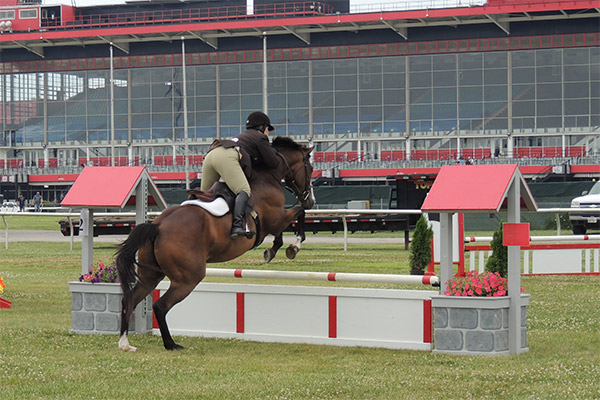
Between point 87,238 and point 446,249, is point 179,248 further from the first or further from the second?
point 446,249

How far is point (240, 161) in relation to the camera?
10797 mm

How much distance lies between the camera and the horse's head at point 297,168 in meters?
11.5

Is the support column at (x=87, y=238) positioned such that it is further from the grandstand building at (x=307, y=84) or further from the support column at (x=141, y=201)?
the grandstand building at (x=307, y=84)

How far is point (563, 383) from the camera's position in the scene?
858cm

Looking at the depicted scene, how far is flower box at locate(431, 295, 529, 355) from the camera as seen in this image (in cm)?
996

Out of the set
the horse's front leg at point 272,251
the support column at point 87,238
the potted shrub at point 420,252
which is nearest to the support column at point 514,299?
the horse's front leg at point 272,251

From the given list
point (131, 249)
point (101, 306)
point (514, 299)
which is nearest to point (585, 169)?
point (101, 306)

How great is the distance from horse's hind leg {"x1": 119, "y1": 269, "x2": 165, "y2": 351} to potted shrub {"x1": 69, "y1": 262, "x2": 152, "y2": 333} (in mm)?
1153

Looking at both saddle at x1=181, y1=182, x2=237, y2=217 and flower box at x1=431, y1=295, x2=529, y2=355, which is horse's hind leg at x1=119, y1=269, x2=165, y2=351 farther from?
flower box at x1=431, y1=295, x2=529, y2=355

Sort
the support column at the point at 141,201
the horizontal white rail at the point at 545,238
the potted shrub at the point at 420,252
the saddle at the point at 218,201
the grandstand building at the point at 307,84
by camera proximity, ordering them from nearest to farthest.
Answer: the saddle at the point at 218,201 < the support column at the point at 141,201 < the potted shrub at the point at 420,252 < the horizontal white rail at the point at 545,238 < the grandstand building at the point at 307,84

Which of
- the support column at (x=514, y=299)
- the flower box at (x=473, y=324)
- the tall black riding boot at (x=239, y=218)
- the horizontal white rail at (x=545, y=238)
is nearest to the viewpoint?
the flower box at (x=473, y=324)

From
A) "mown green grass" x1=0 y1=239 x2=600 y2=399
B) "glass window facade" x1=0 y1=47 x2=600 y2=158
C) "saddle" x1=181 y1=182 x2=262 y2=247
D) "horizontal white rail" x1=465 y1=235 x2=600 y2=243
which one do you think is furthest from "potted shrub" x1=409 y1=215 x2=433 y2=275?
"glass window facade" x1=0 y1=47 x2=600 y2=158

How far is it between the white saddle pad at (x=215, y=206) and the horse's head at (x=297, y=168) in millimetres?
1107

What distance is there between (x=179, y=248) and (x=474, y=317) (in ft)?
9.85
